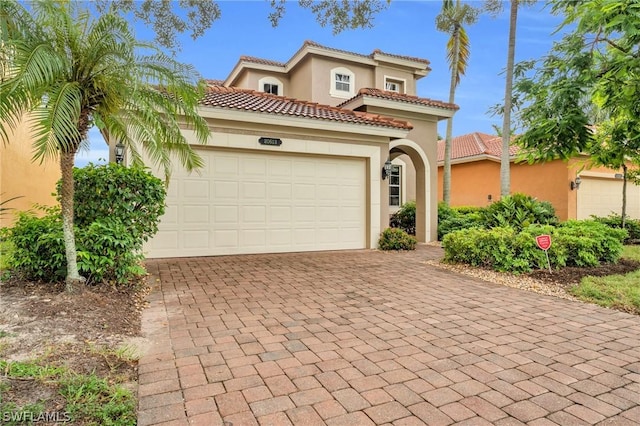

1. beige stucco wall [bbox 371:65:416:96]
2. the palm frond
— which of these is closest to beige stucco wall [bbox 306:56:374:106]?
beige stucco wall [bbox 371:65:416:96]

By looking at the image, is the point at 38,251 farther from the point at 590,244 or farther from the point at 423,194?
the point at 423,194

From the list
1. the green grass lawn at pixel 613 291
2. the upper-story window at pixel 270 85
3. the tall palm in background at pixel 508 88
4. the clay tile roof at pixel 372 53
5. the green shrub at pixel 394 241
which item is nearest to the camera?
the green grass lawn at pixel 613 291

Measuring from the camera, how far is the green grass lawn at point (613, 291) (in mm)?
5113

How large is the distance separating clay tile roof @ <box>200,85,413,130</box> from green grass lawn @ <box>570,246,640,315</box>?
20.8 feet

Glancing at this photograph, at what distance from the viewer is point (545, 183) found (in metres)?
17.2

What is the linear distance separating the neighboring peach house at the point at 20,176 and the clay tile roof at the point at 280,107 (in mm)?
4201

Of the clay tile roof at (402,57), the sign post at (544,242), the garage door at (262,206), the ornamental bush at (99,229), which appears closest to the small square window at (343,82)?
the clay tile roof at (402,57)

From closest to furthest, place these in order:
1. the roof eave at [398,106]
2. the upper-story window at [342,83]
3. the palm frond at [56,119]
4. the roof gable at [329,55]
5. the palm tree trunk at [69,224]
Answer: the palm frond at [56,119] < the palm tree trunk at [69,224] < the roof eave at [398,106] < the roof gable at [329,55] < the upper-story window at [342,83]

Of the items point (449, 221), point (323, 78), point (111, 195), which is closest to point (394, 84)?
point (323, 78)

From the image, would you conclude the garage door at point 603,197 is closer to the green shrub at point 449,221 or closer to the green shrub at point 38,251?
the green shrub at point 449,221

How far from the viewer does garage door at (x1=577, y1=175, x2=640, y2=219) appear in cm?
1730

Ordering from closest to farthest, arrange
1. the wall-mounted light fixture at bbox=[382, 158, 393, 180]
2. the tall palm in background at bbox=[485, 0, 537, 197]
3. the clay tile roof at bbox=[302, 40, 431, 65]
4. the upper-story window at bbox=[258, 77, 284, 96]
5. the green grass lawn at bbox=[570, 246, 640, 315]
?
the green grass lawn at bbox=[570, 246, 640, 315]
the wall-mounted light fixture at bbox=[382, 158, 393, 180]
the tall palm in background at bbox=[485, 0, 537, 197]
the clay tile roof at bbox=[302, 40, 431, 65]
the upper-story window at bbox=[258, 77, 284, 96]

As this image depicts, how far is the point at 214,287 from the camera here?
588 cm

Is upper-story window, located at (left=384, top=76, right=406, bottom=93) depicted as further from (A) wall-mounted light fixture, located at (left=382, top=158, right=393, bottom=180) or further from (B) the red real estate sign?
(B) the red real estate sign
